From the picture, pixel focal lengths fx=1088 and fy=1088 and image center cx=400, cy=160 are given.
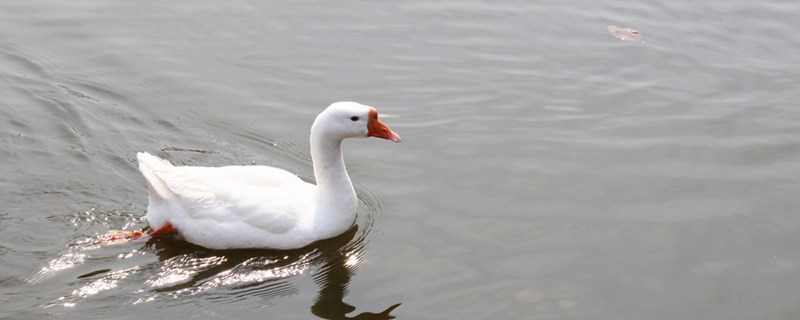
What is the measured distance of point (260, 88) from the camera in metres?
10.8

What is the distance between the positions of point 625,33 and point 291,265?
6.22 metres

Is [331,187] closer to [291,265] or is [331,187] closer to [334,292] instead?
[291,265]

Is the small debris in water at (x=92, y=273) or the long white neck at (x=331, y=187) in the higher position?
the long white neck at (x=331, y=187)

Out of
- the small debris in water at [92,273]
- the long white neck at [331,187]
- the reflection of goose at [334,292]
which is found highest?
the long white neck at [331,187]

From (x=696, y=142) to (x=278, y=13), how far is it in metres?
5.06

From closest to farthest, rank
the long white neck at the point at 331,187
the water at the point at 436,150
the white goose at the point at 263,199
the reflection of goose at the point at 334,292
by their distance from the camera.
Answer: the reflection of goose at the point at 334,292 < the water at the point at 436,150 < the white goose at the point at 263,199 < the long white neck at the point at 331,187

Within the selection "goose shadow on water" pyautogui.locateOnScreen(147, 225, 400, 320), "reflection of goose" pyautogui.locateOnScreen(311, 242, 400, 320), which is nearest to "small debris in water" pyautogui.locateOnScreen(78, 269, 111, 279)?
"goose shadow on water" pyautogui.locateOnScreen(147, 225, 400, 320)

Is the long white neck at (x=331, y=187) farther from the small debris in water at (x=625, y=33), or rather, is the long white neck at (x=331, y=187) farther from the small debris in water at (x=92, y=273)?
the small debris in water at (x=625, y=33)

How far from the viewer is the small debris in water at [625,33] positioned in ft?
40.8

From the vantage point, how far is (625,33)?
12.6 meters

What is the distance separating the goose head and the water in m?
0.80

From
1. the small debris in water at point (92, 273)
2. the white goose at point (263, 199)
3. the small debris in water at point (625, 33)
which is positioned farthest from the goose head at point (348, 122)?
the small debris in water at point (625, 33)

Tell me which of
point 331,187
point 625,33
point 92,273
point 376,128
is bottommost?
point 92,273

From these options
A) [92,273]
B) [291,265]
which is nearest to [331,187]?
[291,265]
